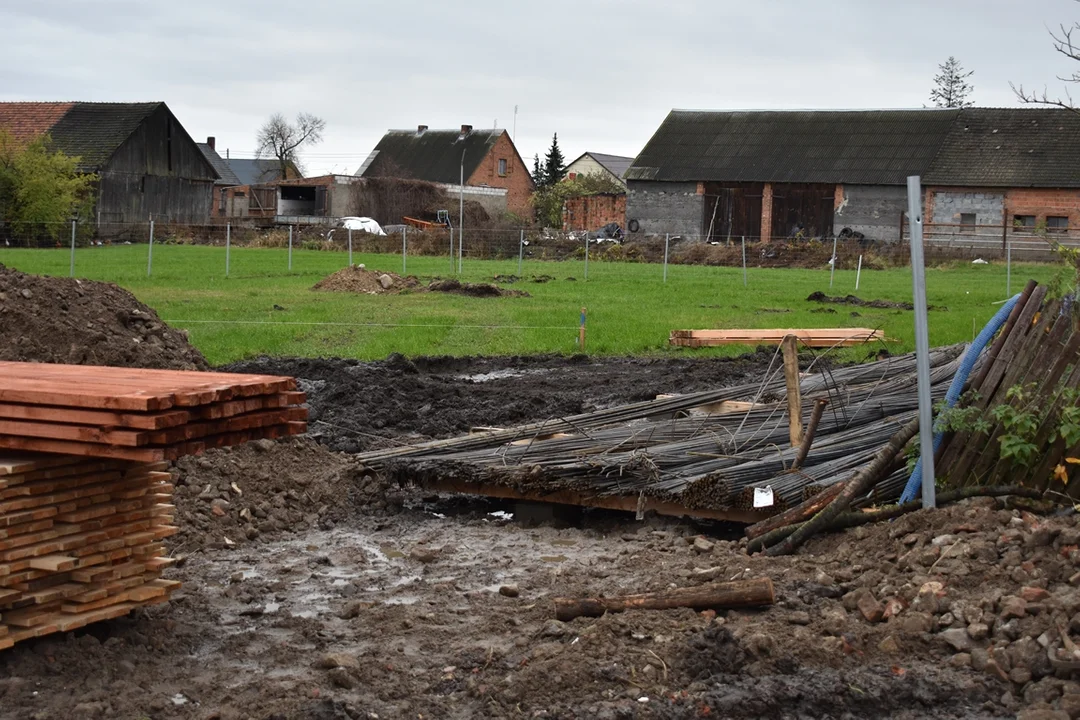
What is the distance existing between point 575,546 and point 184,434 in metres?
3.51

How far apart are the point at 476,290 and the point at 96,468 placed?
1958 cm

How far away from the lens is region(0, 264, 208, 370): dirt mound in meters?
9.36

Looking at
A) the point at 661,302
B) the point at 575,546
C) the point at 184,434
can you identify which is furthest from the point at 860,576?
the point at 661,302

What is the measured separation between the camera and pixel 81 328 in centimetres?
973

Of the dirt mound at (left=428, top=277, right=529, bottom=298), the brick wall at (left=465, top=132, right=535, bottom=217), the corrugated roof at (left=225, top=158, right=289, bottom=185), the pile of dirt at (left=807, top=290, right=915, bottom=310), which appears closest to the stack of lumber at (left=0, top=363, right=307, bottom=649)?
the dirt mound at (left=428, top=277, right=529, bottom=298)

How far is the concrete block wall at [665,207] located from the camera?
52.7 metres

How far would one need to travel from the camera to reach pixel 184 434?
5262 millimetres

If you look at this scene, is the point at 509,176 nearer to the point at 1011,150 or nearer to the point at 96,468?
the point at 1011,150

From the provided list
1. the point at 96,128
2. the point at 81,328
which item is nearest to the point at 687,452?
the point at 81,328

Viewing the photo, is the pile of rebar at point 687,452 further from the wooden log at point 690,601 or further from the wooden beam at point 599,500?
the wooden log at point 690,601

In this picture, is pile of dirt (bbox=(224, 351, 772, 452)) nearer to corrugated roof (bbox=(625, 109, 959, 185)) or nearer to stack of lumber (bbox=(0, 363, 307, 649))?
stack of lumber (bbox=(0, 363, 307, 649))

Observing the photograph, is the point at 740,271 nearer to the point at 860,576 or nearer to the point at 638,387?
the point at 638,387

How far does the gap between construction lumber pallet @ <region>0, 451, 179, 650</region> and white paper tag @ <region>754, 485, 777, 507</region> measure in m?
3.70

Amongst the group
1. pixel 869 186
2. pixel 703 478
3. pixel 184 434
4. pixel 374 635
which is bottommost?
pixel 374 635
